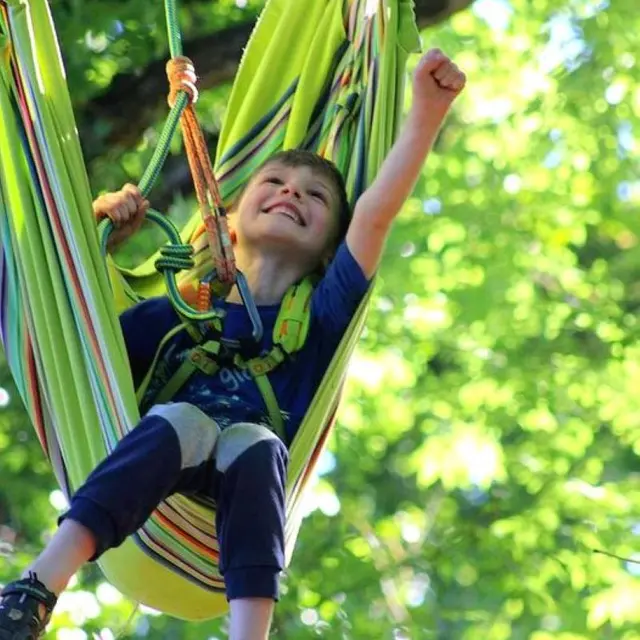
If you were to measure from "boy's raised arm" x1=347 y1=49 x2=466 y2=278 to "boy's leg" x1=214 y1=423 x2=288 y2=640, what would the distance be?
0.34 m

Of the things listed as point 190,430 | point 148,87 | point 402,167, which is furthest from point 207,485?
point 148,87

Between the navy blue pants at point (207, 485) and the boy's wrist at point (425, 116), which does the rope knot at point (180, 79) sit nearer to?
the boy's wrist at point (425, 116)

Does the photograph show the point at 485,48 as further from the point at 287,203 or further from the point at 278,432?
the point at 278,432

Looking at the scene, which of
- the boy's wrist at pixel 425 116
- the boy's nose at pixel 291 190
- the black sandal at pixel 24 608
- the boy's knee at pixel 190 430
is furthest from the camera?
the boy's nose at pixel 291 190

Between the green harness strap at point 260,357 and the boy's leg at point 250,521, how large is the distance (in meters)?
0.15

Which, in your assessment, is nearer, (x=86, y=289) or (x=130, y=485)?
(x=130, y=485)

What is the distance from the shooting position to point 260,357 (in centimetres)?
222

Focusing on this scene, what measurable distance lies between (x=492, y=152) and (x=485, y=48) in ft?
1.04

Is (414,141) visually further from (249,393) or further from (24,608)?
(24,608)

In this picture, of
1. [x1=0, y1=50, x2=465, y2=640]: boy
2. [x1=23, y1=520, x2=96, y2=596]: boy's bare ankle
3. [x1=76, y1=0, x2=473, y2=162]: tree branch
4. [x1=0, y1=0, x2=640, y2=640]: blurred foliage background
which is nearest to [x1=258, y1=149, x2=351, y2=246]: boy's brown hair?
[x1=0, y1=50, x2=465, y2=640]: boy

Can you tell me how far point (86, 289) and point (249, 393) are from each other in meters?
0.27

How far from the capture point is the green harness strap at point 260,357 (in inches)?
86.4

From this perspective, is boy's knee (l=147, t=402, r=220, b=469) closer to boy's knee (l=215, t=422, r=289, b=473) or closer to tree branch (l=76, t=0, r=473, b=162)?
boy's knee (l=215, t=422, r=289, b=473)

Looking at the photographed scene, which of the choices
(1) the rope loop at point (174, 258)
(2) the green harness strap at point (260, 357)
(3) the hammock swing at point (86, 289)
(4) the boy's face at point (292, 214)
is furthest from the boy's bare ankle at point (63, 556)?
(4) the boy's face at point (292, 214)
